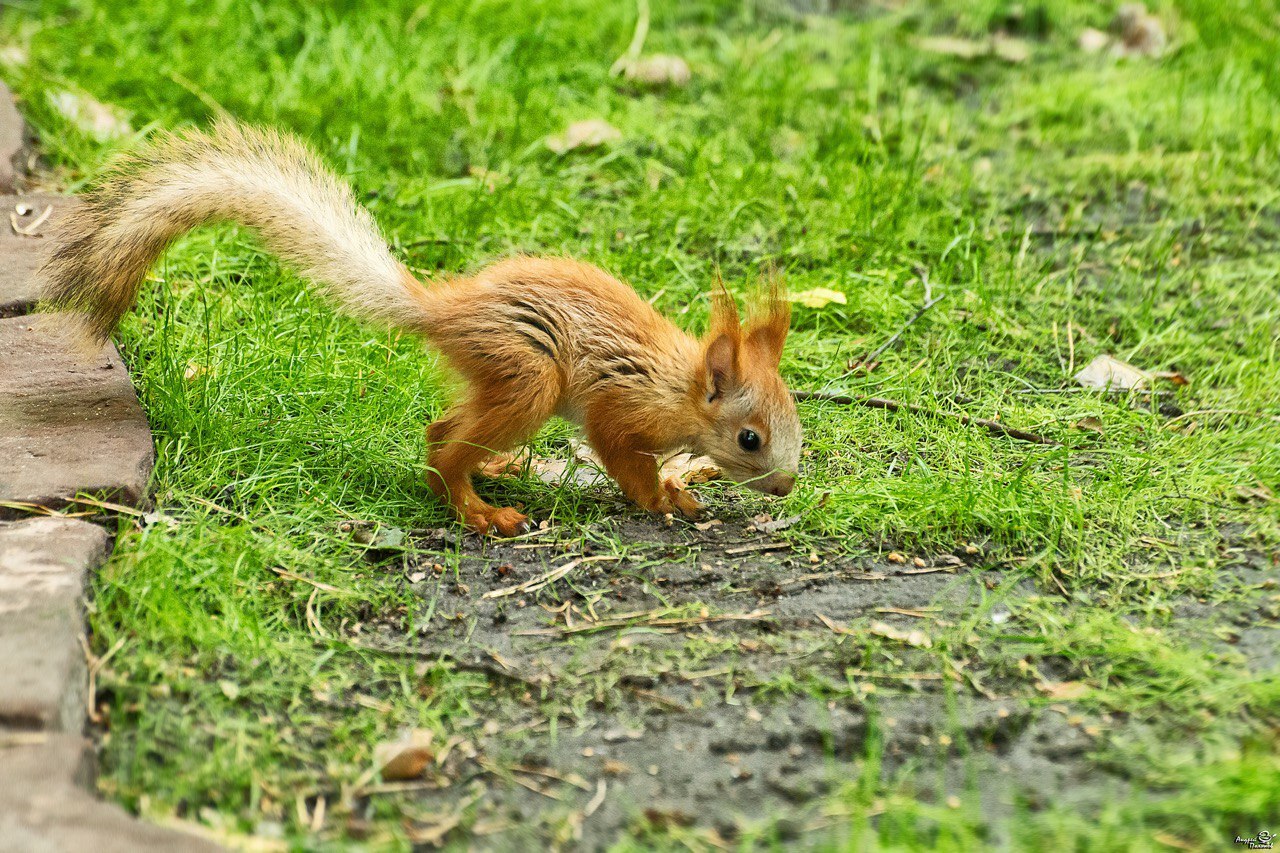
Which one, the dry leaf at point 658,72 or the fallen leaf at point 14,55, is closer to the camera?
the fallen leaf at point 14,55

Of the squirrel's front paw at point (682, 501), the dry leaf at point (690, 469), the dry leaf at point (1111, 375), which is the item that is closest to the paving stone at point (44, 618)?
the squirrel's front paw at point (682, 501)

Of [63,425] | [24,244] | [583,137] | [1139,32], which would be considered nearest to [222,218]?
[63,425]

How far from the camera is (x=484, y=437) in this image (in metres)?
2.84

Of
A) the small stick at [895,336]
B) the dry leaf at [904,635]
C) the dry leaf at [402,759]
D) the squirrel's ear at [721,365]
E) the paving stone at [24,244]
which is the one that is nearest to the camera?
the dry leaf at [402,759]

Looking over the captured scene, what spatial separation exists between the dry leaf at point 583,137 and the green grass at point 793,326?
0.16ft

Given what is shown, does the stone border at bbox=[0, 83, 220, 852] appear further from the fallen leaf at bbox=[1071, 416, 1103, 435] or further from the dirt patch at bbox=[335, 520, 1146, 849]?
the fallen leaf at bbox=[1071, 416, 1103, 435]

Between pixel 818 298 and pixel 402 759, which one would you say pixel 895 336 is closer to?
pixel 818 298

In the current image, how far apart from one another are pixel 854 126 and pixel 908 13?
2.23m

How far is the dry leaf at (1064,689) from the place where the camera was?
86.2 inches

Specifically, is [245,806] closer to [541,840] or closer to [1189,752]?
[541,840]

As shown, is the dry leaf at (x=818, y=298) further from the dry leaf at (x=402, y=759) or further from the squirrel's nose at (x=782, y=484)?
the dry leaf at (x=402, y=759)

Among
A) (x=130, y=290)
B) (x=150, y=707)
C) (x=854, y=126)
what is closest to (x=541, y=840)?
(x=150, y=707)

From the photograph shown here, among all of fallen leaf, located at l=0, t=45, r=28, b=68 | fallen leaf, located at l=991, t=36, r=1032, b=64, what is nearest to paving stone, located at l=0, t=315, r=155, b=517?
fallen leaf, located at l=0, t=45, r=28, b=68

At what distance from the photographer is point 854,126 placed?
493 centimetres
